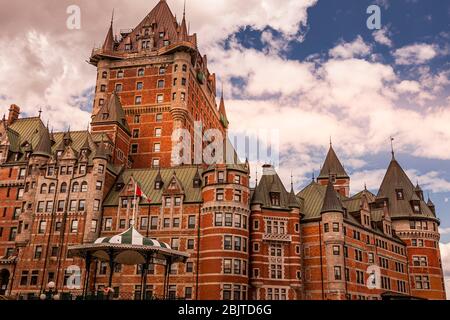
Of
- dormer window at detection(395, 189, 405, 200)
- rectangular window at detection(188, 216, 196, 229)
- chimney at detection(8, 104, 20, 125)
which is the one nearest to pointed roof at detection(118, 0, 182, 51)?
chimney at detection(8, 104, 20, 125)

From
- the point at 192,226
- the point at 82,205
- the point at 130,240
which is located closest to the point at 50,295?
the point at 130,240

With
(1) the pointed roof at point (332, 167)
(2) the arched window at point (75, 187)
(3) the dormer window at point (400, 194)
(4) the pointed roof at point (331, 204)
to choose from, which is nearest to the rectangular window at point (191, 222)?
(2) the arched window at point (75, 187)

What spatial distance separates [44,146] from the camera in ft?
239

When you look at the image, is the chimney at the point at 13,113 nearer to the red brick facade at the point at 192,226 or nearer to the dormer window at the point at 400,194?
the red brick facade at the point at 192,226

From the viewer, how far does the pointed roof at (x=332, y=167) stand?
101 meters

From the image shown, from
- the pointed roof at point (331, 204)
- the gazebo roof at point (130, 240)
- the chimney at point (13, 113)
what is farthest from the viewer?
the chimney at point (13, 113)

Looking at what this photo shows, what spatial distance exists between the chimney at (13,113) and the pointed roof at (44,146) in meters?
14.8

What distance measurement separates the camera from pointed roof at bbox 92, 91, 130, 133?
83.3m

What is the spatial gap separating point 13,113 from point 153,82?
85.0 ft

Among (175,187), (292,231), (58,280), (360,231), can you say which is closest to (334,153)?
(360,231)

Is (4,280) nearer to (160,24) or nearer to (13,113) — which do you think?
(13,113)

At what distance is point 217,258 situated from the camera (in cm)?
6106
